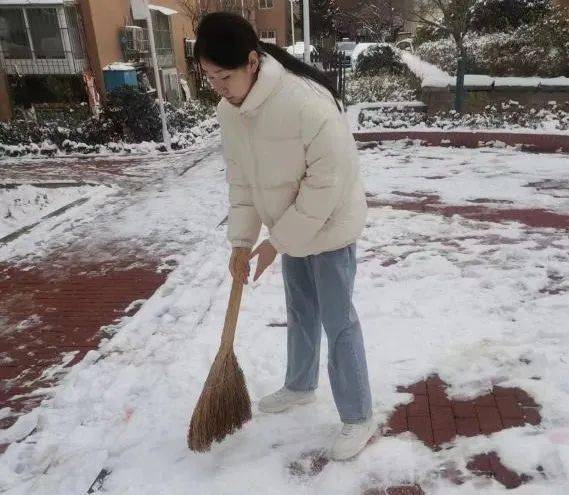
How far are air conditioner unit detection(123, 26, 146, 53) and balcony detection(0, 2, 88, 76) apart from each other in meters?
1.28

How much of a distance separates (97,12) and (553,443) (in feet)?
45.8

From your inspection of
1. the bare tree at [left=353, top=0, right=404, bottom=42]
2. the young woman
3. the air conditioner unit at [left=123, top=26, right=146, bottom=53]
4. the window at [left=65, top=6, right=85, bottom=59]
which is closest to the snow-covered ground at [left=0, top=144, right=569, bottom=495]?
the young woman

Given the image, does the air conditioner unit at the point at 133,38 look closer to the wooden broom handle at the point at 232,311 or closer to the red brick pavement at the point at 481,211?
the red brick pavement at the point at 481,211

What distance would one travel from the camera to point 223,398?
6.94ft

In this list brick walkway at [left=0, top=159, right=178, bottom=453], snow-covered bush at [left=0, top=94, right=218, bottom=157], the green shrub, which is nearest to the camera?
brick walkway at [left=0, top=159, right=178, bottom=453]

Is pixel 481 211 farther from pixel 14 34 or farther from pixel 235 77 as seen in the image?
pixel 14 34

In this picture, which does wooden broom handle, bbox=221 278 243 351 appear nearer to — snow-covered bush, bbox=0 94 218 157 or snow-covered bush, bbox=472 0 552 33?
snow-covered bush, bbox=0 94 218 157

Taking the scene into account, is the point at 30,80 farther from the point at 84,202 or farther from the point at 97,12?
the point at 84,202

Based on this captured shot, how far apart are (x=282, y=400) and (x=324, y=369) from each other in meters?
0.40

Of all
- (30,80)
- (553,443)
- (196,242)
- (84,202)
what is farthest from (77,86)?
(553,443)

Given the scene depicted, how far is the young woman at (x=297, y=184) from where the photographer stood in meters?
1.59

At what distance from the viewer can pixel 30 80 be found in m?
12.8

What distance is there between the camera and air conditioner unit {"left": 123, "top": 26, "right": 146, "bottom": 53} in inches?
540

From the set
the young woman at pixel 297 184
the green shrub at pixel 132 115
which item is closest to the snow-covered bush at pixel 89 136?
the green shrub at pixel 132 115
